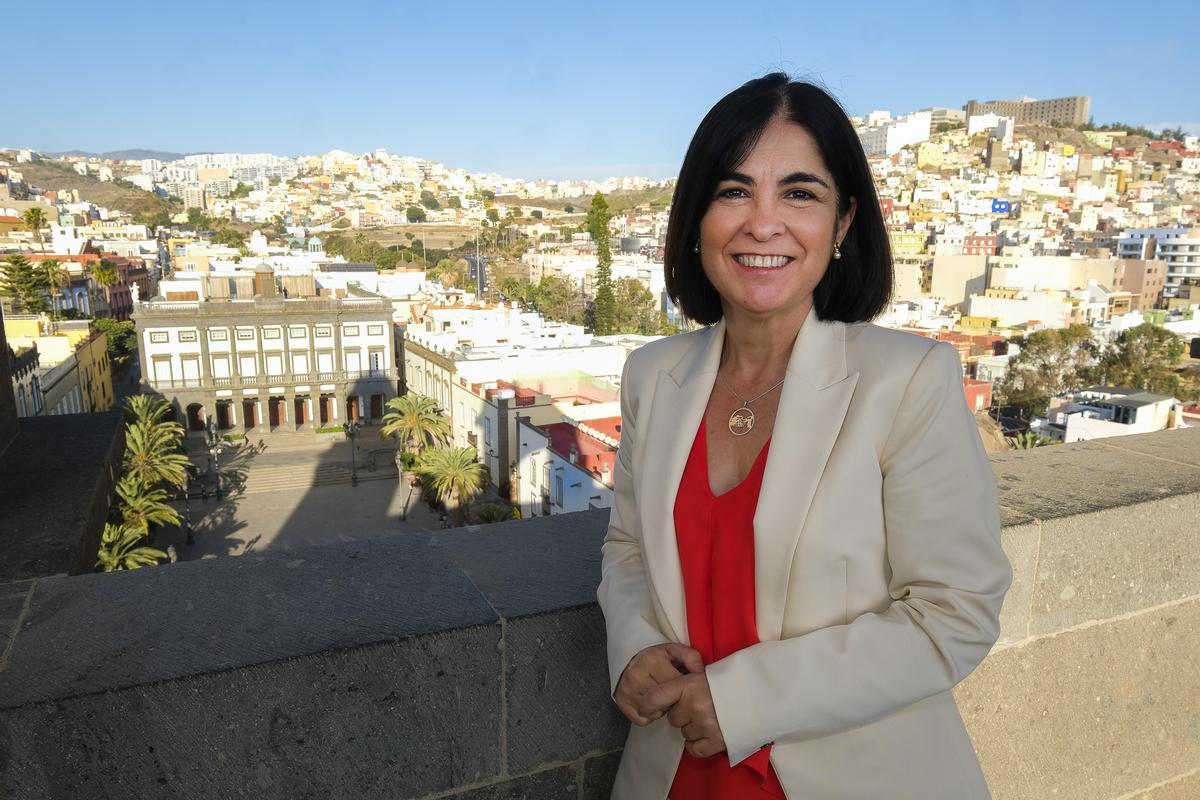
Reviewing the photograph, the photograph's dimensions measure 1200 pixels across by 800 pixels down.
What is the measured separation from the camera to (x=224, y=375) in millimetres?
30859

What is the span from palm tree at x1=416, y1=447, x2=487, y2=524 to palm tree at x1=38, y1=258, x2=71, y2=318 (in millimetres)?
21209

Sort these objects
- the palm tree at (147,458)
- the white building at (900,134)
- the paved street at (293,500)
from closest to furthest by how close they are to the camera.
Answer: the palm tree at (147,458), the paved street at (293,500), the white building at (900,134)

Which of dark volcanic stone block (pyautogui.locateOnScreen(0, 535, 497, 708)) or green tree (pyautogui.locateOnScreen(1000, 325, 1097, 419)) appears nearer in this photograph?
dark volcanic stone block (pyautogui.locateOnScreen(0, 535, 497, 708))

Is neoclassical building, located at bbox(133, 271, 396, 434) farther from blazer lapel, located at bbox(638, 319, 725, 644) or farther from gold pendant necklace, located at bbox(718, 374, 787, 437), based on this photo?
gold pendant necklace, located at bbox(718, 374, 787, 437)

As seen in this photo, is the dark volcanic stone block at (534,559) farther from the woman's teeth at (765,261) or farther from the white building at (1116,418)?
the white building at (1116,418)

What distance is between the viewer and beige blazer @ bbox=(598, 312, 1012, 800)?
3.33 feet

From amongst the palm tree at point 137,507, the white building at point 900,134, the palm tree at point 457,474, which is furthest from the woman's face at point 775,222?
the white building at point 900,134

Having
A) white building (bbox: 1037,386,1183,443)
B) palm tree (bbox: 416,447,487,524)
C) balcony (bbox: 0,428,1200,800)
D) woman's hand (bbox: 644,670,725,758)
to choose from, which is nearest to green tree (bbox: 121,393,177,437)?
palm tree (bbox: 416,447,487,524)

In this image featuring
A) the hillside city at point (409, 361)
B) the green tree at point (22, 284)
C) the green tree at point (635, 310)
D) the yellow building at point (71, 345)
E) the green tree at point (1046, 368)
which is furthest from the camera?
the green tree at point (635, 310)

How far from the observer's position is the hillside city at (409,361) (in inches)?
790

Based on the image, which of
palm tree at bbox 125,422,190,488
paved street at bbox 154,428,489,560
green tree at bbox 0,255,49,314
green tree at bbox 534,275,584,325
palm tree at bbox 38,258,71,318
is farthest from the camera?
green tree at bbox 534,275,584,325

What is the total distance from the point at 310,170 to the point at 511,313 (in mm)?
162229

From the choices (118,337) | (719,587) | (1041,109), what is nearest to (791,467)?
(719,587)

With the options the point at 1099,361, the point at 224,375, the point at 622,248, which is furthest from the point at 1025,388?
the point at 622,248
